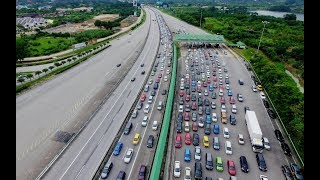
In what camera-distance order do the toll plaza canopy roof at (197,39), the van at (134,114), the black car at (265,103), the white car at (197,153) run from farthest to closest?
the toll plaza canopy roof at (197,39)
the black car at (265,103)
the van at (134,114)
the white car at (197,153)

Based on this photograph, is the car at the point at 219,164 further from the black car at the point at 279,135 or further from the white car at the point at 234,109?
the white car at the point at 234,109

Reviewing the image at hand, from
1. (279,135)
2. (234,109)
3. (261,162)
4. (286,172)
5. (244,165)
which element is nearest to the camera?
(286,172)

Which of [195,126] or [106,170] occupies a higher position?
[195,126]

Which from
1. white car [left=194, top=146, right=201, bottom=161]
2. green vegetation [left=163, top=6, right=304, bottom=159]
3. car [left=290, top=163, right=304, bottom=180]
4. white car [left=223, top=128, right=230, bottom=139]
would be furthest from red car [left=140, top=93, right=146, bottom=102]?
car [left=290, top=163, right=304, bottom=180]

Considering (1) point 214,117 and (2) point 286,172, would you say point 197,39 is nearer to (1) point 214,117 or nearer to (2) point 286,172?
(1) point 214,117

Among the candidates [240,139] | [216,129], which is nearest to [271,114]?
[240,139]

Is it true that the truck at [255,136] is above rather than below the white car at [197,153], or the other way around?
above

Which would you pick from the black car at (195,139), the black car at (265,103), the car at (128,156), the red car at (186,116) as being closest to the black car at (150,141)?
the car at (128,156)

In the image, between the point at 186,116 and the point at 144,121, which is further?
the point at 186,116
